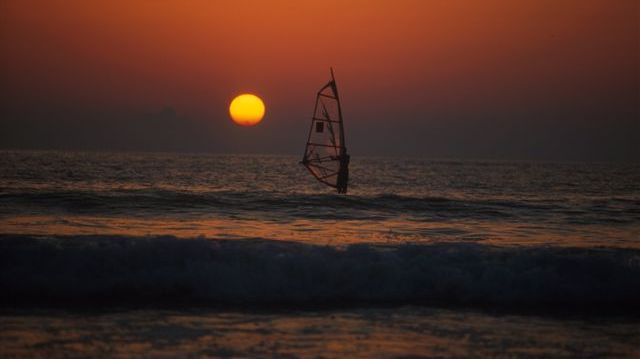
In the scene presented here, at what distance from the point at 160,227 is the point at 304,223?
5.06 meters

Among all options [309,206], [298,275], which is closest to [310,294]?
[298,275]

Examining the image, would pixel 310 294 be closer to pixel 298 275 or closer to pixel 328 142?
pixel 298 275

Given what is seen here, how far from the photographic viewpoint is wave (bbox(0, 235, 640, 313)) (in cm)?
1261

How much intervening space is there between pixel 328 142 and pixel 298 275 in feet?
67.7

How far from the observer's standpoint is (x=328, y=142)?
33.9m

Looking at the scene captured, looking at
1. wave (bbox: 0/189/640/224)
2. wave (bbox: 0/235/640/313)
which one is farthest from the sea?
wave (bbox: 0/189/640/224)

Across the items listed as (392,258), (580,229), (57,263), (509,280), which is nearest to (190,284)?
(57,263)

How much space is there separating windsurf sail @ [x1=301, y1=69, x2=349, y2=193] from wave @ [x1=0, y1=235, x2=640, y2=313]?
1812 cm

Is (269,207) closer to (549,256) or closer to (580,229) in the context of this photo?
(580,229)

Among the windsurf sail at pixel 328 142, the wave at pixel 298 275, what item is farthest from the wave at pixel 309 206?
the wave at pixel 298 275

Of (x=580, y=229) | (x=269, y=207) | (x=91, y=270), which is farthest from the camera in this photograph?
(x=269, y=207)

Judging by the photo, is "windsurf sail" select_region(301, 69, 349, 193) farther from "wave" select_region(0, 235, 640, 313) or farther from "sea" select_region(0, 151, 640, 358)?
"wave" select_region(0, 235, 640, 313)

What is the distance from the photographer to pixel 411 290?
13.1m

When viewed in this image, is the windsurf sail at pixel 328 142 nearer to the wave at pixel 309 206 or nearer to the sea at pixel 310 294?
the wave at pixel 309 206
